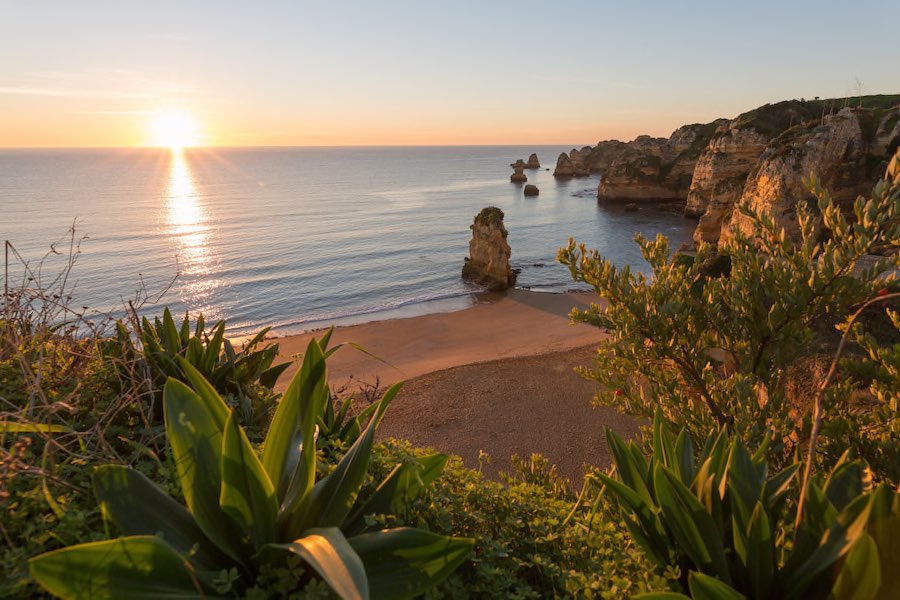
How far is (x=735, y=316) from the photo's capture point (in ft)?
13.5

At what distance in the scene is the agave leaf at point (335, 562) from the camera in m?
1.44

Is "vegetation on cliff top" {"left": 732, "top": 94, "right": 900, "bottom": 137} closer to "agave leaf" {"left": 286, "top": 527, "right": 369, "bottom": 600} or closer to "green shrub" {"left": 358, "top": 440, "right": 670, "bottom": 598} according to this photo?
"green shrub" {"left": 358, "top": 440, "right": 670, "bottom": 598}

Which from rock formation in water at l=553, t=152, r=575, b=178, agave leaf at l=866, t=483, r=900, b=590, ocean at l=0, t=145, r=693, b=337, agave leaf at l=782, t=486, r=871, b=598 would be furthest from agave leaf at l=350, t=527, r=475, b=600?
rock formation in water at l=553, t=152, r=575, b=178

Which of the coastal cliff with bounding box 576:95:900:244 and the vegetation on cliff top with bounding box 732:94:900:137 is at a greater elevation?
the vegetation on cliff top with bounding box 732:94:900:137

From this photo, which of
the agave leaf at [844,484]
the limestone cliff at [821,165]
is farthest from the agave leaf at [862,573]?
the limestone cliff at [821,165]

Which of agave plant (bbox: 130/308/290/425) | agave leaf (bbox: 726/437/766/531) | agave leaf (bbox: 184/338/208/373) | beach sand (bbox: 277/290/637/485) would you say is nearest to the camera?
agave leaf (bbox: 726/437/766/531)

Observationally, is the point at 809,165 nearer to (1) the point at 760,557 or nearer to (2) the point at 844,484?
(2) the point at 844,484

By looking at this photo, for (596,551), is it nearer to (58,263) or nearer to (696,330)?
(696,330)

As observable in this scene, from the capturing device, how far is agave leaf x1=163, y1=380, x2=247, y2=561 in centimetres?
203

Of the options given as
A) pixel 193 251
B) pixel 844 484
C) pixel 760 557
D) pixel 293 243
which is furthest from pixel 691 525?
pixel 193 251

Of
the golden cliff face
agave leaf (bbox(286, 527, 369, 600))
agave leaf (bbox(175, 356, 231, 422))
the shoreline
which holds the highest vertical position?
the golden cliff face

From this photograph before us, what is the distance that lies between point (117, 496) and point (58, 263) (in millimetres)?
41059

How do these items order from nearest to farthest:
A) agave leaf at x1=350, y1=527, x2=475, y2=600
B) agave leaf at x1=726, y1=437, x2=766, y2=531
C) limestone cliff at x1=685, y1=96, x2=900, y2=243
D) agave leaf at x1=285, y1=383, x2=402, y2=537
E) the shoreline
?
1. agave leaf at x1=350, y1=527, x2=475, y2=600
2. agave leaf at x1=285, y1=383, x2=402, y2=537
3. agave leaf at x1=726, y1=437, x2=766, y2=531
4. the shoreline
5. limestone cliff at x1=685, y1=96, x2=900, y2=243

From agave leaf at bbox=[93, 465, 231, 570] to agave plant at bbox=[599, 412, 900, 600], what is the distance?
5.77 feet
